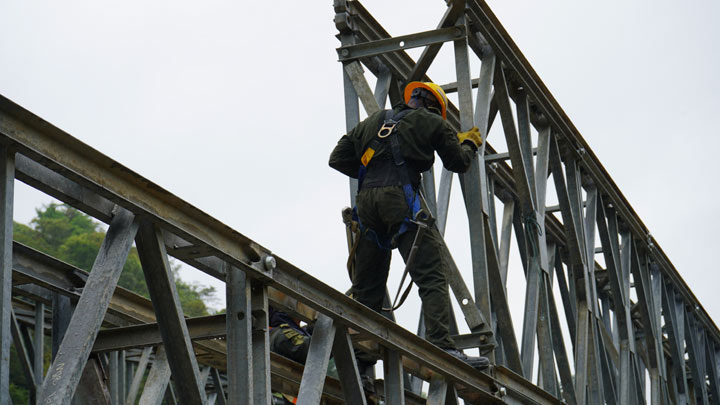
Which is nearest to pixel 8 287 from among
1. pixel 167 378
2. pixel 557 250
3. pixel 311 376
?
pixel 311 376

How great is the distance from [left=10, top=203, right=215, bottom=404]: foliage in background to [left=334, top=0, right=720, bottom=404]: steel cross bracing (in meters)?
29.4

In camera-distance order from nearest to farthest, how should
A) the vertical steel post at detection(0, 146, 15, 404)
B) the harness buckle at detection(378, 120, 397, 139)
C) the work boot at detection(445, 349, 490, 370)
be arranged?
1. the vertical steel post at detection(0, 146, 15, 404)
2. the work boot at detection(445, 349, 490, 370)
3. the harness buckle at detection(378, 120, 397, 139)

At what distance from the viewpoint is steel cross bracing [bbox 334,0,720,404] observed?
912 centimetres

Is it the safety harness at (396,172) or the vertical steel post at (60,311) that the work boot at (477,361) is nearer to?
the safety harness at (396,172)

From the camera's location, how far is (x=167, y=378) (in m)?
7.57

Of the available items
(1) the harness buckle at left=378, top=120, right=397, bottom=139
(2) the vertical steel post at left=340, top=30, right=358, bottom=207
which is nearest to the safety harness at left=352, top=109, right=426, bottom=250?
(1) the harness buckle at left=378, top=120, right=397, bottom=139

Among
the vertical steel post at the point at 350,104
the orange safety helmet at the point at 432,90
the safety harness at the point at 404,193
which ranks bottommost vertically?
the safety harness at the point at 404,193

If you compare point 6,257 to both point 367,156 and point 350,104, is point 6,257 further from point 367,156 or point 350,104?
point 350,104

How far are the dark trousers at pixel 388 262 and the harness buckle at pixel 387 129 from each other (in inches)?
16.0

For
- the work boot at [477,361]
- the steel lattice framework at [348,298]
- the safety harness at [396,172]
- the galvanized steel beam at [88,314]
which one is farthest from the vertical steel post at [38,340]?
the galvanized steel beam at [88,314]

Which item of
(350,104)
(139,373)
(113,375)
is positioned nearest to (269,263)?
(113,375)

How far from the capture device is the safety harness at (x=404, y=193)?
305 inches

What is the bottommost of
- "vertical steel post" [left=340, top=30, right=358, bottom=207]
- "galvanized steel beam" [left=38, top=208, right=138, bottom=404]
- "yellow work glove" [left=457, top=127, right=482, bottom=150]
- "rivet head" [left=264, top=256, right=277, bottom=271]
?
"galvanized steel beam" [left=38, top=208, right=138, bottom=404]

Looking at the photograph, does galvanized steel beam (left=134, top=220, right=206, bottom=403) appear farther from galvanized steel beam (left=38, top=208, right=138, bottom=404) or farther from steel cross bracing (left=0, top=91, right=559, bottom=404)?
galvanized steel beam (left=38, top=208, right=138, bottom=404)
